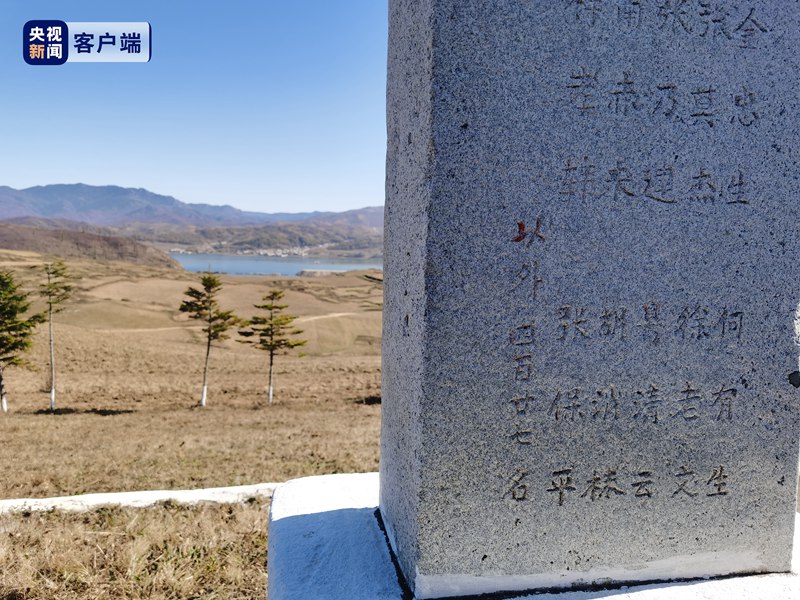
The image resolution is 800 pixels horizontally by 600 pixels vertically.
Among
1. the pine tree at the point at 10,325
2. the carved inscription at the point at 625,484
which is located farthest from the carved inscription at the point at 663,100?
the pine tree at the point at 10,325

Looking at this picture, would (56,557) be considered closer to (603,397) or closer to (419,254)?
(419,254)

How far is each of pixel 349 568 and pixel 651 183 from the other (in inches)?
93.5

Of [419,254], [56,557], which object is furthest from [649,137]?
[56,557]

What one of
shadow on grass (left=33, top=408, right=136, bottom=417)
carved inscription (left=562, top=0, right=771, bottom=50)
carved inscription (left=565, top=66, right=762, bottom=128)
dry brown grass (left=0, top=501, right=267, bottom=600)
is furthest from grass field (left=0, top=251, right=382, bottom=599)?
carved inscription (left=562, top=0, right=771, bottom=50)

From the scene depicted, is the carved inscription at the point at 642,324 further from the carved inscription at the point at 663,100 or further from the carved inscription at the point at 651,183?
the carved inscription at the point at 663,100

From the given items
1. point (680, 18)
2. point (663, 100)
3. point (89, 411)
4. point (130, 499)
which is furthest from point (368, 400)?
point (680, 18)

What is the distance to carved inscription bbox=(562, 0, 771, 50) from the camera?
255 cm

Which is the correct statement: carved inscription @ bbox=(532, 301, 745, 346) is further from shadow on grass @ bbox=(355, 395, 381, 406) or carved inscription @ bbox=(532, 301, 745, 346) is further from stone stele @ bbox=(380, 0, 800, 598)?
shadow on grass @ bbox=(355, 395, 381, 406)

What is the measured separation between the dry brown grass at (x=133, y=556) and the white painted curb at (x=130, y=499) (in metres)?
0.42

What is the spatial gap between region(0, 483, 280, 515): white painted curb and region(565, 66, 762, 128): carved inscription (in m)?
5.44

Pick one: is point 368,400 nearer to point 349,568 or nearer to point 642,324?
point 349,568

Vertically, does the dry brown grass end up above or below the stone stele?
below

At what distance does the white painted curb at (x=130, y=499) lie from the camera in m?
6.06

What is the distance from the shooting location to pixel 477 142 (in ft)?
8.11
